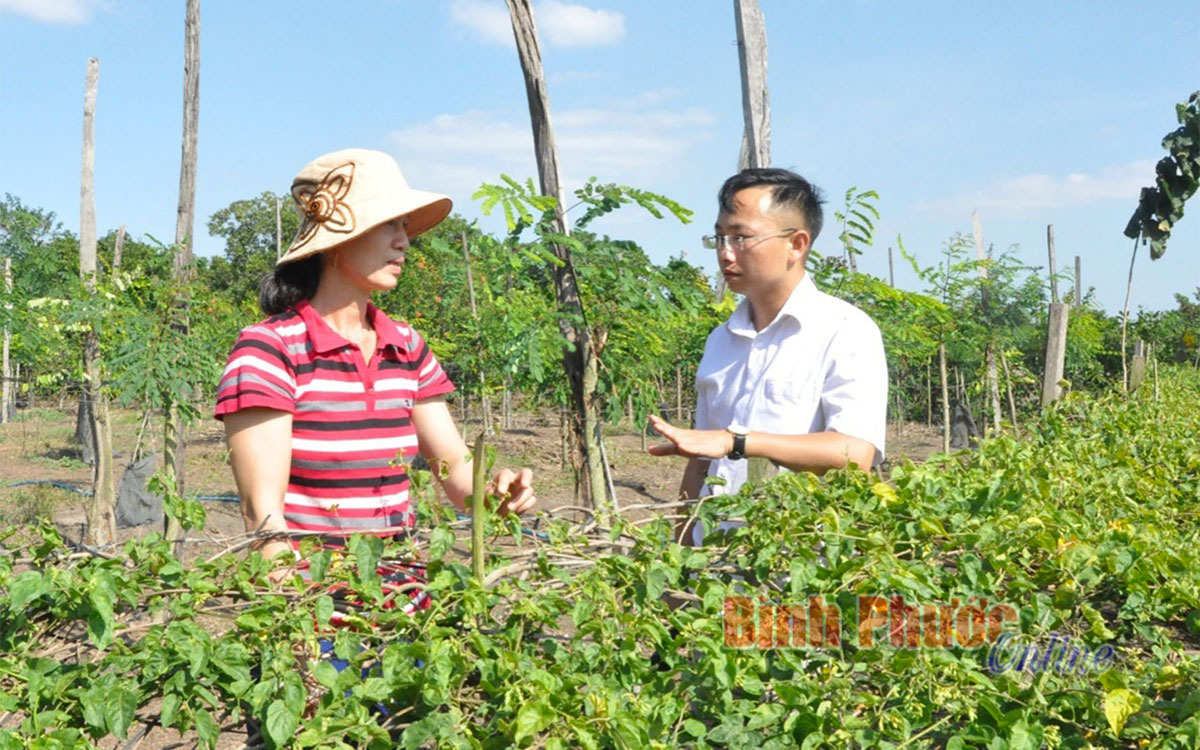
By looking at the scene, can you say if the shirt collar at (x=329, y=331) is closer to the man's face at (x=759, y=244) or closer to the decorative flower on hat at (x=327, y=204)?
the decorative flower on hat at (x=327, y=204)

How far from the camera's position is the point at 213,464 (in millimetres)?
11750

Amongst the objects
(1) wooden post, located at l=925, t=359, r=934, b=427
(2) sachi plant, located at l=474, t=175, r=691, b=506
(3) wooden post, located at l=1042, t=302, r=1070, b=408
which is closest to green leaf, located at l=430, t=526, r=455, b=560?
(2) sachi plant, located at l=474, t=175, r=691, b=506

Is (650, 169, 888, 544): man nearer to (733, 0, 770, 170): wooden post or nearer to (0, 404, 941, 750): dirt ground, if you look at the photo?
(733, 0, 770, 170): wooden post

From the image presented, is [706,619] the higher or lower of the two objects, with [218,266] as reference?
lower

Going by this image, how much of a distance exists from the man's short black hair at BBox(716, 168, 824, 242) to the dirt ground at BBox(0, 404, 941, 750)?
4.39 metres

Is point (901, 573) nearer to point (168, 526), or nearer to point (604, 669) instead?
point (604, 669)

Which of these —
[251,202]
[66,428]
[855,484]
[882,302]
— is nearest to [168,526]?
[882,302]

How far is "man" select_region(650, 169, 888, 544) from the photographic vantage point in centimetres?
219

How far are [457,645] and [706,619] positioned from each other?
33 centimetres

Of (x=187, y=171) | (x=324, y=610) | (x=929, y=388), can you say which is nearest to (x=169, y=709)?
(x=324, y=610)

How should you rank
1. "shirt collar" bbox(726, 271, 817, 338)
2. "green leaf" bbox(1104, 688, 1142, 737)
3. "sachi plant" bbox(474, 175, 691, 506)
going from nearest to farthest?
"green leaf" bbox(1104, 688, 1142, 737) < "shirt collar" bbox(726, 271, 817, 338) < "sachi plant" bbox(474, 175, 691, 506)

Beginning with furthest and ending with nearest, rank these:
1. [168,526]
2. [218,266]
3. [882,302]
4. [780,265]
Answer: [218,266], [882,302], [168,526], [780,265]

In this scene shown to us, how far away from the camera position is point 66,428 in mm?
17375

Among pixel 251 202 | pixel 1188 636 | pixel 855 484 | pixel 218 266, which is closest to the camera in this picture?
pixel 855 484
